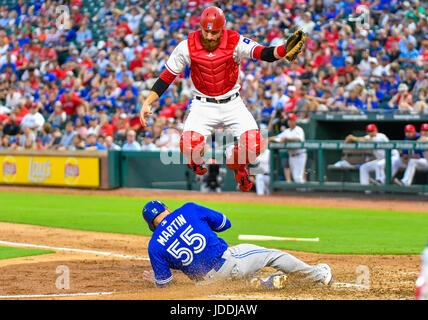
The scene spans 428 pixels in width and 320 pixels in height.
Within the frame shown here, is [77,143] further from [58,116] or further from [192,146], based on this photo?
[192,146]

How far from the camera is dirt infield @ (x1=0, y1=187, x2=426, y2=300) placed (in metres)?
6.42

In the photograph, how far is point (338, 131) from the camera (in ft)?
57.4

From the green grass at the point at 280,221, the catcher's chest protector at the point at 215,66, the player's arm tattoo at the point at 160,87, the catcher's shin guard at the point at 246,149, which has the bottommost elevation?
the green grass at the point at 280,221

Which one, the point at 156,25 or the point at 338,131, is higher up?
the point at 156,25

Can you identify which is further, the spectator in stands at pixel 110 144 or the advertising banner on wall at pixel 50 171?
the advertising banner on wall at pixel 50 171

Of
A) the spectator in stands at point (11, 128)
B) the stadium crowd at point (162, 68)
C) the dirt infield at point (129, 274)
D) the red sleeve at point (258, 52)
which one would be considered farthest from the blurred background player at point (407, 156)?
the spectator in stands at point (11, 128)

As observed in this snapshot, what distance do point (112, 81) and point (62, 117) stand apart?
1.74 m

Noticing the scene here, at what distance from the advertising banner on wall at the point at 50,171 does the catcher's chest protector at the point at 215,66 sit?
35.1 ft

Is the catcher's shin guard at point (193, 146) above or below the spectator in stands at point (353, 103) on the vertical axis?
below

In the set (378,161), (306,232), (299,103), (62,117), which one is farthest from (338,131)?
(62,117)

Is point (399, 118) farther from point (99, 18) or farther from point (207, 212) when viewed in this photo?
point (99, 18)

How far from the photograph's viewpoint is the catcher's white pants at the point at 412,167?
14.1 metres

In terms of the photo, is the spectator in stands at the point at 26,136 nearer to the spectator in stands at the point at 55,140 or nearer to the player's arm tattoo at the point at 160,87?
the spectator in stands at the point at 55,140

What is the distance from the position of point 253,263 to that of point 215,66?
214 centimetres
